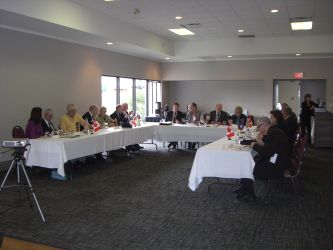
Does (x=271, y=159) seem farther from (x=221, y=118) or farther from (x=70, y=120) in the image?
(x=221, y=118)

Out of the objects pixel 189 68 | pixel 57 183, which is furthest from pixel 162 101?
pixel 57 183

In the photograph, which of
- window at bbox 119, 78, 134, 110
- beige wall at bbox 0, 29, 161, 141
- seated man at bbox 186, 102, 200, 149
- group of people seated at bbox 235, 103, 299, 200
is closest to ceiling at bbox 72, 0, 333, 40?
beige wall at bbox 0, 29, 161, 141

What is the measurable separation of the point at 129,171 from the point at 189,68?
22.3 ft

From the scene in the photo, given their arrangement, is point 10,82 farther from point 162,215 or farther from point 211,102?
point 211,102

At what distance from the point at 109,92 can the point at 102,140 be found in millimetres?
3691

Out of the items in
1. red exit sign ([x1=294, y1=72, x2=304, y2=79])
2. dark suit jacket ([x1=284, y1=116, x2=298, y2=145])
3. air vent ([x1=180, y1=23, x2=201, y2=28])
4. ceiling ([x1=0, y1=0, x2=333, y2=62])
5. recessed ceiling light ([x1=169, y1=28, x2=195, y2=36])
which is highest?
recessed ceiling light ([x1=169, y1=28, x2=195, y2=36])

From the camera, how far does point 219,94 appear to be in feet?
43.9

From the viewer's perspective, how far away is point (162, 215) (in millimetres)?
4375

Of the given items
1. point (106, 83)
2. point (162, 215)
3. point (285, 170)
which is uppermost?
point (106, 83)

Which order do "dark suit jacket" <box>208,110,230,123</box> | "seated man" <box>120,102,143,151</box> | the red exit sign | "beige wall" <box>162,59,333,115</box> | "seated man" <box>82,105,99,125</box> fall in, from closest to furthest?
"seated man" <box>82,105,99,125</box> → "seated man" <box>120,102,143,151</box> → "dark suit jacket" <box>208,110,230,123</box> → "beige wall" <box>162,59,333,115</box> → the red exit sign

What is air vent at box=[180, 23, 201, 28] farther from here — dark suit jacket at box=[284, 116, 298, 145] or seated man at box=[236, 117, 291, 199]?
seated man at box=[236, 117, 291, 199]

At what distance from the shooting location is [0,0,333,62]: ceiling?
21.1 ft

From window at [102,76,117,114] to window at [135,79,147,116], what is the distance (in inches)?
56.9

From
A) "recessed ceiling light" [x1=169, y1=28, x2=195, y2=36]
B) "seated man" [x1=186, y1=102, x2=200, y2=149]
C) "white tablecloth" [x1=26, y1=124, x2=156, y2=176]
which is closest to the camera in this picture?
"white tablecloth" [x1=26, y1=124, x2=156, y2=176]
